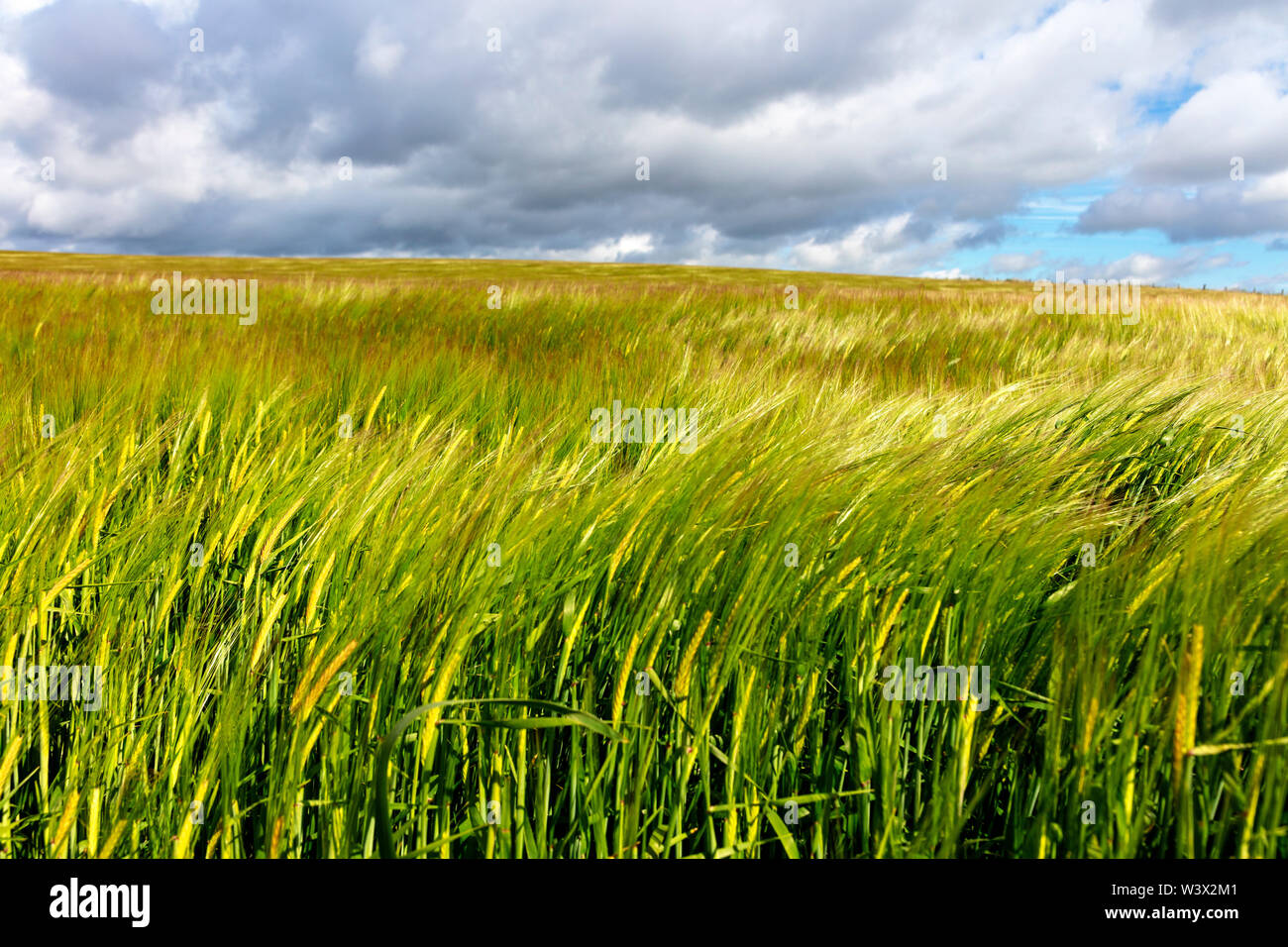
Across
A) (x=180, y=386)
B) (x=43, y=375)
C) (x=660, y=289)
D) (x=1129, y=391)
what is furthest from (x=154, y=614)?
(x=660, y=289)

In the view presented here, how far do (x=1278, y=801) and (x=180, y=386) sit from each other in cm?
341

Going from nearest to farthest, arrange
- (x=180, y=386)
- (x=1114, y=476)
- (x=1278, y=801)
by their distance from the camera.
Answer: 1. (x=1278, y=801)
2. (x=1114, y=476)
3. (x=180, y=386)

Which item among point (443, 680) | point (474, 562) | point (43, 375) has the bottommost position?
point (443, 680)

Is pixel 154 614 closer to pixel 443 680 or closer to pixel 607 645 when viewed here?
pixel 443 680

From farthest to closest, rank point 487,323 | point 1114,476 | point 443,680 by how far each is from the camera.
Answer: point 487,323, point 1114,476, point 443,680

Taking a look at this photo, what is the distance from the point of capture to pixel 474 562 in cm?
126

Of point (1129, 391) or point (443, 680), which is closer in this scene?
point (443, 680)

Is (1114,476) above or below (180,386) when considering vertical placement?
below

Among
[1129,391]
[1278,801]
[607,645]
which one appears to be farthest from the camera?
[1129,391]

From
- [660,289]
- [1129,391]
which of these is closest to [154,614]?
[1129,391]

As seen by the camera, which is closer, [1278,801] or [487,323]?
[1278,801]
